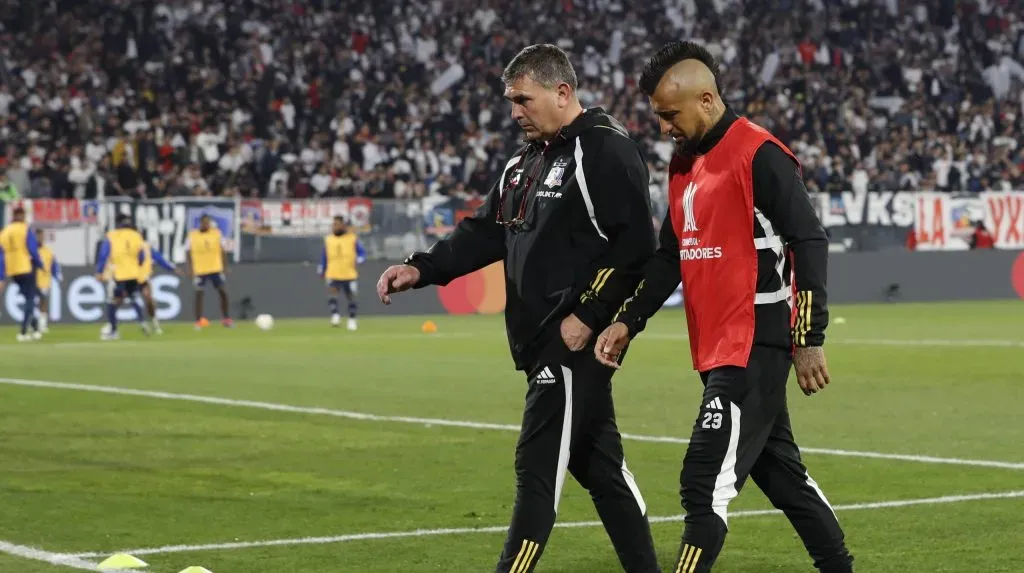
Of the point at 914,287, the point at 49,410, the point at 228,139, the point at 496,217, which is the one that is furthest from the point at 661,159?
the point at 496,217

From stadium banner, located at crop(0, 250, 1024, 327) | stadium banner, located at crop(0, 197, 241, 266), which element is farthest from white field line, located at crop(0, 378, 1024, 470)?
stadium banner, located at crop(0, 250, 1024, 327)

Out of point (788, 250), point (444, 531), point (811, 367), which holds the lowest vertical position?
point (444, 531)

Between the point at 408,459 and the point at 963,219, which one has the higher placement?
the point at 963,219

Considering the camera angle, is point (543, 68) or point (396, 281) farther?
point (396, 281)

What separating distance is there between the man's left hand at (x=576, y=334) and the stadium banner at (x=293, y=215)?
26457 mm

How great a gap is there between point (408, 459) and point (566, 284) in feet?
17.6

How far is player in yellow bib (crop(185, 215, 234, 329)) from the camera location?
30.4 metres

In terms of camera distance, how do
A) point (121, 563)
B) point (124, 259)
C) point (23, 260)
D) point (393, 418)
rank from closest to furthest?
point (121, 563) < point (393, 418) < point (23, 260) < point (124, 259)

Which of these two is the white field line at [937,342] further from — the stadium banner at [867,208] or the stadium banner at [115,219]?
the stadium banner at [867,208]

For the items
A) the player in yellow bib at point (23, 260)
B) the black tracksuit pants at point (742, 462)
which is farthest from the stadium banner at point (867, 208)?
the black tracksuit pants at point (742, 462)

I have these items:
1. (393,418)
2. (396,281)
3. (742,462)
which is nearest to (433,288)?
(393,418)

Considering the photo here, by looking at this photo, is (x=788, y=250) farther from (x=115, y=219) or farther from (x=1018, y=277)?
(x=1018, y=277)

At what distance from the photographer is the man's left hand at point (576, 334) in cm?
608

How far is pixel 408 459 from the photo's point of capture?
11.4 meters
